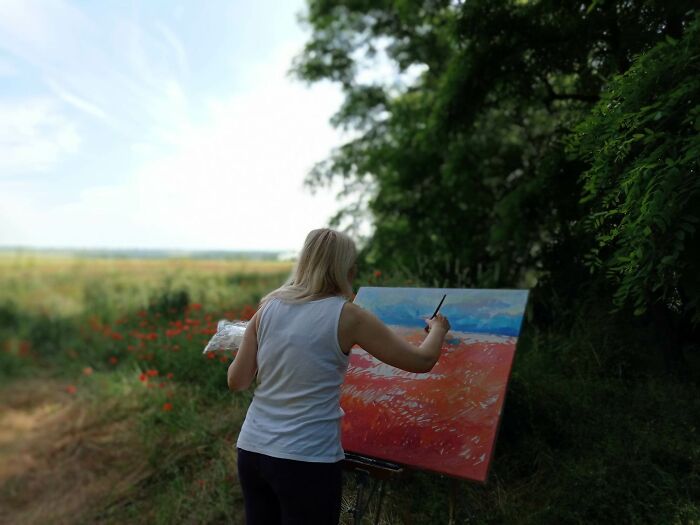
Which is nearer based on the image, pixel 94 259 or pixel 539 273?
pixel 539 273

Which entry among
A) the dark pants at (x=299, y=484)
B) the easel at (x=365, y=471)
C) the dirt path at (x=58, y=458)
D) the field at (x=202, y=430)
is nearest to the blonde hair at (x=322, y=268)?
the dark pants at (x=299, y=484)

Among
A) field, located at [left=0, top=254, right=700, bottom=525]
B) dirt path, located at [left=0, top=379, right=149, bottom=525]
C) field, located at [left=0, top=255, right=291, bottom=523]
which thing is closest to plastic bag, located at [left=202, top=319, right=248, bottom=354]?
field, located at [left=0, top=254, right=700, bottom=525]

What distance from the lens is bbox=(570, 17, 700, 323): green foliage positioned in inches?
77.3

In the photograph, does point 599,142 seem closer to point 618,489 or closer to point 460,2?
point 618,489

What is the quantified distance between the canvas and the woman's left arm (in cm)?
70

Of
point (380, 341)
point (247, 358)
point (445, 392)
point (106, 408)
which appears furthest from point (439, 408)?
point (106, 408)

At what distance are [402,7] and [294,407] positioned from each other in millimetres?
4360

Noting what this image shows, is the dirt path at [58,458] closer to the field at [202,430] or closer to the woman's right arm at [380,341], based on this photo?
the field at [202,430]

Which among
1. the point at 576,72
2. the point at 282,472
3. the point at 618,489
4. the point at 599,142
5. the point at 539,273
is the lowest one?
the point at 618,489

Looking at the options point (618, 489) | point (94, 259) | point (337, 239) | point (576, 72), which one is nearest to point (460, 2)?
point (576, 72)

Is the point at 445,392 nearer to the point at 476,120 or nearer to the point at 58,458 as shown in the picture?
the point at 476,120

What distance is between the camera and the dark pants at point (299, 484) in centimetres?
158

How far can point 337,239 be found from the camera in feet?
5.65

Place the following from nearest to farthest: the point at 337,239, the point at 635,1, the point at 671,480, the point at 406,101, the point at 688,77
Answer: the point at 337,239 < the point at 688,77 < the point at 671,480 < the point at 635,1 < the point at 406,101
